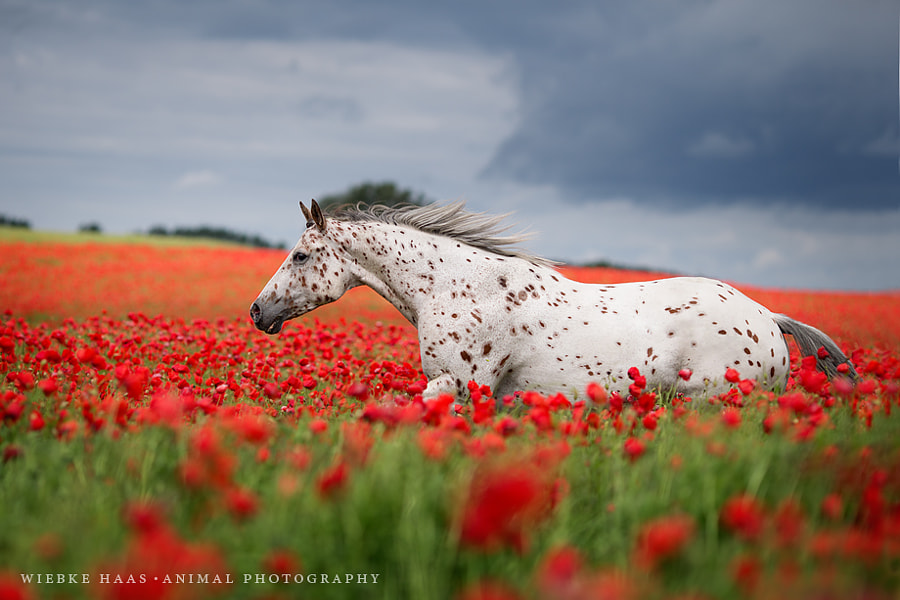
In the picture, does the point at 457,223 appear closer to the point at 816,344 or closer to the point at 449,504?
the point at 816,344

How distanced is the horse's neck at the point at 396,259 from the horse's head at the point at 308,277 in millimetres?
157

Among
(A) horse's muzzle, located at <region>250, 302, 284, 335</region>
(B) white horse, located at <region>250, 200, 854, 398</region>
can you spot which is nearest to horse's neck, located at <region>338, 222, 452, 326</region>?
(B) white horse, located at <region>250, 200, 854, 398</region>

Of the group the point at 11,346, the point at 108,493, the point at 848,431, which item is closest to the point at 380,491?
the point at 108,493

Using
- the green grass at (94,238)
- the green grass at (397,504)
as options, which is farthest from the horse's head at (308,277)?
the green grass at (94,238)

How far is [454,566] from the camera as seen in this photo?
248cm

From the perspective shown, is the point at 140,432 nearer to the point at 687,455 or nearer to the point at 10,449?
the point at 10,449

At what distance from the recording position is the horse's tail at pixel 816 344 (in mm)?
5922

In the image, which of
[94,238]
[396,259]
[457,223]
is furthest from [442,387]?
[94,238]

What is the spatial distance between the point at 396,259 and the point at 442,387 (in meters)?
1.33

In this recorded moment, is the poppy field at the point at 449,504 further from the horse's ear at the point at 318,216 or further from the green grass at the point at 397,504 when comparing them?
the horse's ear at the point at 318,216

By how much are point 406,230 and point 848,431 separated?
400 centimetres

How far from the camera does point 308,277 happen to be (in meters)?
6.15

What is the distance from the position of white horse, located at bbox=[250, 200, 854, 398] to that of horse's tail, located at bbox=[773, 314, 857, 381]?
11 mm

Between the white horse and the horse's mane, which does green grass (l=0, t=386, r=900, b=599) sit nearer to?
the white horse
